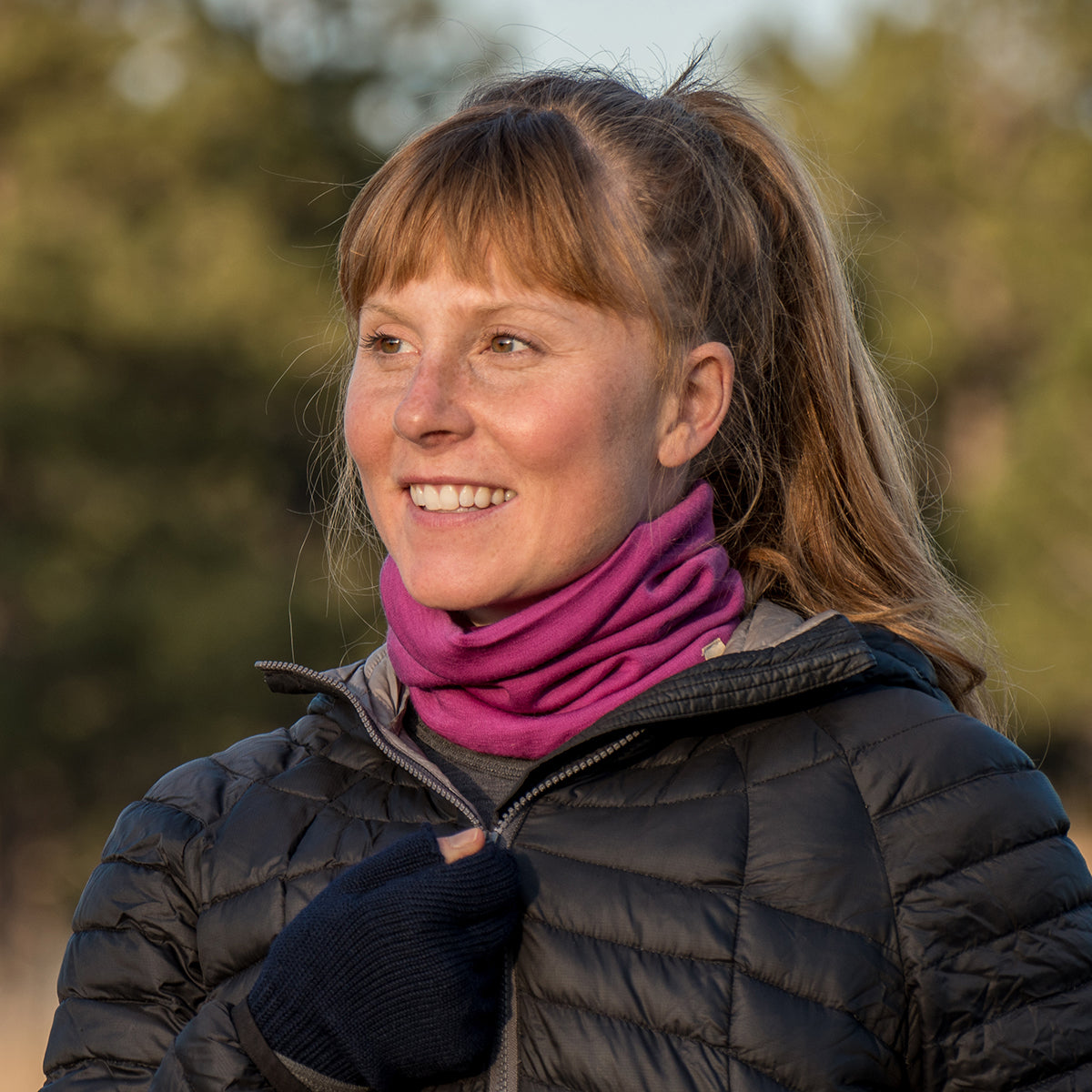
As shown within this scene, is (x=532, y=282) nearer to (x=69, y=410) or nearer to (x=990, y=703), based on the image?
(x=990, y=703)

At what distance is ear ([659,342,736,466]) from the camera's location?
190cm

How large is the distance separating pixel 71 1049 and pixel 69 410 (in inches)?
387

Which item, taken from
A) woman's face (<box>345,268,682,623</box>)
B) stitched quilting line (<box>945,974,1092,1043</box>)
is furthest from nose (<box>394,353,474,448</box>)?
stitched quilting line (<box>945,974,1092,1043</box>)

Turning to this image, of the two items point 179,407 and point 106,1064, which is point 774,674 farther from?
point 179,407

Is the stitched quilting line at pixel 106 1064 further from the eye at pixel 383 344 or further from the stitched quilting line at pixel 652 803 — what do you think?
the eye at pixel 383 344

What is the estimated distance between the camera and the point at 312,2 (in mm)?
12977

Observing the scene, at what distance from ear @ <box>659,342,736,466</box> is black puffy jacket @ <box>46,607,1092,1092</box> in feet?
0.86

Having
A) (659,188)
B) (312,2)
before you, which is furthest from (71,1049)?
(312,2)

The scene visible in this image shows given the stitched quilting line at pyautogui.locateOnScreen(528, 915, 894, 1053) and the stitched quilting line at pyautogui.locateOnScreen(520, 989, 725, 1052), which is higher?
the stitched quilting line at pyautogui.locateOnScreen(528, 915, 894, 1053)

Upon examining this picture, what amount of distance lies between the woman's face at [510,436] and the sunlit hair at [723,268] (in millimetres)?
47

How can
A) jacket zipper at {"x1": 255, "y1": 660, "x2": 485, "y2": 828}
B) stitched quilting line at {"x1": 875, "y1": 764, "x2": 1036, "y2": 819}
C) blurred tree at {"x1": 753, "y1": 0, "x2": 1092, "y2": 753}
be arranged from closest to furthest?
stitched quilting line at {"x1": 875, "y1": 764, "x2": 1036, "y2": 819} → jacket zipper at {"x1": 255, "y1": 660, "x2": 485, "y2": 828} → blurred tree at {"x1": 753, "y1": 0, "x2": 1092, "y2": 753}

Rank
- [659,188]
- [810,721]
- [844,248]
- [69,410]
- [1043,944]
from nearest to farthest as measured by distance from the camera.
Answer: [1043,944], [810,721], [659,188], [844,248], [69,410]

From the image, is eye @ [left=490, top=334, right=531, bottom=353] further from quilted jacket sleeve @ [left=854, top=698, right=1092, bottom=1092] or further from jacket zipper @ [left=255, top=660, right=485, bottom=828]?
quilted jacket sleeve @ [left=854, top=698, right=1092, bottom=1092]

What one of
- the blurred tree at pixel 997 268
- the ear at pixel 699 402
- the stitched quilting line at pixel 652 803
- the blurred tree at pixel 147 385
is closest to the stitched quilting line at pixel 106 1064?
the stitched quilting line at pixel 652 803
